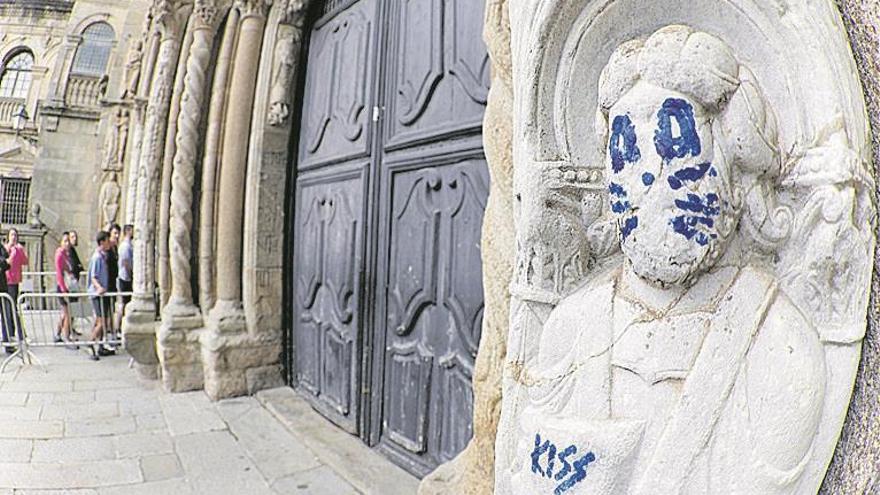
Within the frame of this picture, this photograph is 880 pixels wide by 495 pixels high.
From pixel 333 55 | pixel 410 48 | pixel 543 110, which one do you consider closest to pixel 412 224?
pixel 410 48

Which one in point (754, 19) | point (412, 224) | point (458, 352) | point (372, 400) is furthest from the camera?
point (372, 400)

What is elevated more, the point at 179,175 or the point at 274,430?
the point at 179,175

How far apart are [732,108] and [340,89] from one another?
3.09 metres

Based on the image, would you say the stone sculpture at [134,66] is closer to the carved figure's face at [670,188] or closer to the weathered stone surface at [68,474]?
the weathered stone surface at [68,474]

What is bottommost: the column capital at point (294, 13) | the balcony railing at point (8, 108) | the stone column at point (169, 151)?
the stone column at point (169, 151)

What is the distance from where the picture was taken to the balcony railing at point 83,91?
1332 centimetres

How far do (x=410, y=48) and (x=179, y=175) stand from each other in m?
2.33

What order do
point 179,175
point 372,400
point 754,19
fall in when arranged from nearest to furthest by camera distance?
point 754,19 → point 372,400 → point 179,175

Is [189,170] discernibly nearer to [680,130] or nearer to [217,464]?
[217,464]

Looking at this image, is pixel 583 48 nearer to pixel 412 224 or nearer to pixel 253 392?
pixel 412 224

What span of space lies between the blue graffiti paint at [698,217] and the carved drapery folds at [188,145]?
164 inches

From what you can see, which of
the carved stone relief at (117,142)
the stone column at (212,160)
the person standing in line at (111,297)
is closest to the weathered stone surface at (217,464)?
the stone column at (212,160)

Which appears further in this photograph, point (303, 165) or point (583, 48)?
point (303, 165)

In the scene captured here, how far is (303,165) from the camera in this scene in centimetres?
408
